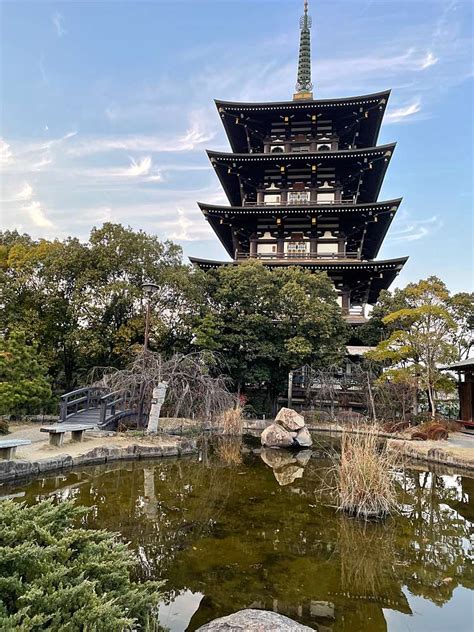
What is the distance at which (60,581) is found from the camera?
2008 mm

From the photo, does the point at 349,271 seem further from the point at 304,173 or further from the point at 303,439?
the point at 303,439

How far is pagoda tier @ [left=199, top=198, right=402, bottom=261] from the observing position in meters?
16.9

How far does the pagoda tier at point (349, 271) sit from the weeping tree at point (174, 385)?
23.4 ft

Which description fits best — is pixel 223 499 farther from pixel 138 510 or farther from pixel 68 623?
pixel 68 623

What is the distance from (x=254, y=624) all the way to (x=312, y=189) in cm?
1774

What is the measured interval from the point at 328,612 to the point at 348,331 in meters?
13.6

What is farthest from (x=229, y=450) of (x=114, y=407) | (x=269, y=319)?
(x=269, y=319)

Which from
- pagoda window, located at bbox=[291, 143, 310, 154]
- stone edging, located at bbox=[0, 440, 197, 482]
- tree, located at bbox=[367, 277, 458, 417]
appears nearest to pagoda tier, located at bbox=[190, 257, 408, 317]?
tree, located at bbox=[367, 277, 458, 417]

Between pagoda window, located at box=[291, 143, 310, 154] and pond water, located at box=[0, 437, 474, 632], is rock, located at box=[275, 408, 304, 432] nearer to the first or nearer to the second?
pond water, located at box=[0, 437, 474, 632]

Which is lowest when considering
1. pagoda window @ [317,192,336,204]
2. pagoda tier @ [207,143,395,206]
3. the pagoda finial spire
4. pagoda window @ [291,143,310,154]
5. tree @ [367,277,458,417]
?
tree @ [367,277,458,417]

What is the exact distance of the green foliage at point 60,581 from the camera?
1824mm

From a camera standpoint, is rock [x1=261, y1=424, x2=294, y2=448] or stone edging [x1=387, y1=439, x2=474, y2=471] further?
rock [x1=261, y1=424, x2=294, y2=448]

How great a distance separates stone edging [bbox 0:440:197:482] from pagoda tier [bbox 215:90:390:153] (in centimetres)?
1500

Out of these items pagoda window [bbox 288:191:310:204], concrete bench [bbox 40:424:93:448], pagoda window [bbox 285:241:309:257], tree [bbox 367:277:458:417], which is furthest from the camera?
pagoda window [bbox 288:191:310:204]
